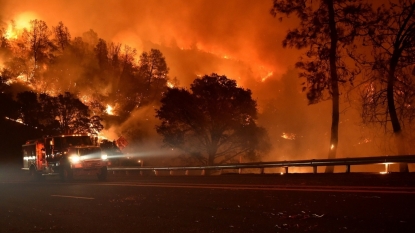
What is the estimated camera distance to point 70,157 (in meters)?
27.1

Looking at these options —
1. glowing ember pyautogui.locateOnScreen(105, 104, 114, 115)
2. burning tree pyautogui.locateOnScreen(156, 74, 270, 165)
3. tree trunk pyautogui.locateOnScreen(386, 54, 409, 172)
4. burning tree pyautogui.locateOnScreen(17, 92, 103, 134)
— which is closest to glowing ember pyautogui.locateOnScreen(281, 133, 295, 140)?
burning tree pyautogui.locateOnScreen(156, 74, 270, 165)

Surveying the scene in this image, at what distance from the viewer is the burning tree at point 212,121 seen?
37.2 meters

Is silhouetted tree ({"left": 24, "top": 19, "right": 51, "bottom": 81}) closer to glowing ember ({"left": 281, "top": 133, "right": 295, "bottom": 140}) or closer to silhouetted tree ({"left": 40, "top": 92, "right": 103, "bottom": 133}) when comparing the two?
silhouetted tree ({"left": 40, "top": 92, "right": 103, "bottom": 133})

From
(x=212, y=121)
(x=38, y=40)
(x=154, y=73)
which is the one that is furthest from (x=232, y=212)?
(x=38, y=40)

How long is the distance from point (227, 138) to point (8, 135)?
2646 cm

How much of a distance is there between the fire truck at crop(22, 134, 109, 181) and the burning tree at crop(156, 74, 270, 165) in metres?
10.6

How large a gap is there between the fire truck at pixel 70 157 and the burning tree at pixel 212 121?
10.6 meters

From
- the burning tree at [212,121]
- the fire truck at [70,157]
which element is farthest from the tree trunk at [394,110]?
the burning tree at [212,121]

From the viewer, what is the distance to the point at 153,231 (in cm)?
866

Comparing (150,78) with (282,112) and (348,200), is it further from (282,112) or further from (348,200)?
(348,200)

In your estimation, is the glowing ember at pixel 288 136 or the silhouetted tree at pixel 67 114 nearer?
the silhouetted tree at pixel 67 114

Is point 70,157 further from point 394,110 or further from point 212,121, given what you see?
point 394,110

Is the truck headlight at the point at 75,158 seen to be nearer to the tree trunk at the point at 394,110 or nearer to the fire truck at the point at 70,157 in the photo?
the fire truck at the point at 70,157

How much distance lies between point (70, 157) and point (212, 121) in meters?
13.3
